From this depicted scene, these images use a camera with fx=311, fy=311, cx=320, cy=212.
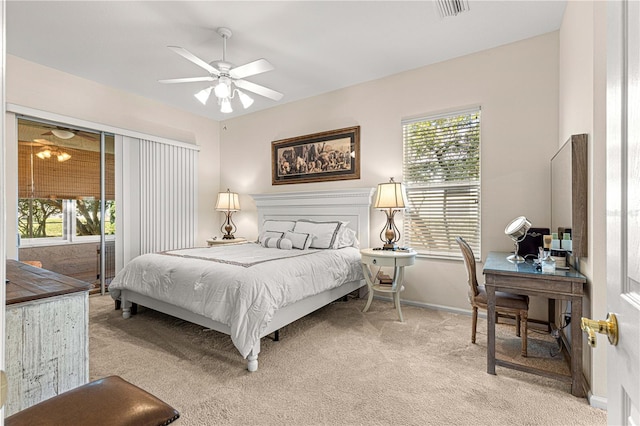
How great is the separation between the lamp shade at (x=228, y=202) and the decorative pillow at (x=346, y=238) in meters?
2.12

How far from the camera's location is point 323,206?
4.35 meters

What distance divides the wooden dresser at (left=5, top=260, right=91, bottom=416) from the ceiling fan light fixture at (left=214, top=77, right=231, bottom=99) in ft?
6.29

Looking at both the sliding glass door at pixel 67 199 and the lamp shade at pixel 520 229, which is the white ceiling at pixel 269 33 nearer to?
the sliding glass door at pixel 67 199

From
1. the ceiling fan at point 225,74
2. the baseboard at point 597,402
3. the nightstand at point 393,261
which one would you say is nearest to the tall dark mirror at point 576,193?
the baseboard at point 597,402

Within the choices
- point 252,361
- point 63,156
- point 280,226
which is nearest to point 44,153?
point 63,156

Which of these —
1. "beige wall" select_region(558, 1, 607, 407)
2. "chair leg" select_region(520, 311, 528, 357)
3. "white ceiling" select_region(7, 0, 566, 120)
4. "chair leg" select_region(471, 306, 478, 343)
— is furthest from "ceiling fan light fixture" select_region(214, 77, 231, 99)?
"chair leg" select_region(520, 311, 528, 357)

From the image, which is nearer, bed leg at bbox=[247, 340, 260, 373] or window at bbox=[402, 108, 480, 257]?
bed leg at bbox=[247, 340, 260, 373]

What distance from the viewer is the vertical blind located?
15.1ft

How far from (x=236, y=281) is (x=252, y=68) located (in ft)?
5.87

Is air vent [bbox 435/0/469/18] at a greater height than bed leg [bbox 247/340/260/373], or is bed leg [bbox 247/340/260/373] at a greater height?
air vent [bbox 435/0/469/18]

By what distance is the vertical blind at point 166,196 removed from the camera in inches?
181

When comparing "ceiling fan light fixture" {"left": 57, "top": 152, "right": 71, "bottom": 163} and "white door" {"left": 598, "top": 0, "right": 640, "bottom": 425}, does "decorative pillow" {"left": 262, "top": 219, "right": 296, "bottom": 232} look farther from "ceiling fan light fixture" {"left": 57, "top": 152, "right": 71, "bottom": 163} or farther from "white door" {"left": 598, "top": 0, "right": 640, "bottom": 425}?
"white door" {"left": 598, "top": 0, "right": 640, "bottom": 425}

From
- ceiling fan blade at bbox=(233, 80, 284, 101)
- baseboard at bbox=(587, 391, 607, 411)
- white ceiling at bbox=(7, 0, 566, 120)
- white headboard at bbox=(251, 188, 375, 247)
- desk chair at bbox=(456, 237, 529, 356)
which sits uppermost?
white ceiling at bbox=(7, 0, 566, 120)

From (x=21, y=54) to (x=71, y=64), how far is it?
425 millimetres
